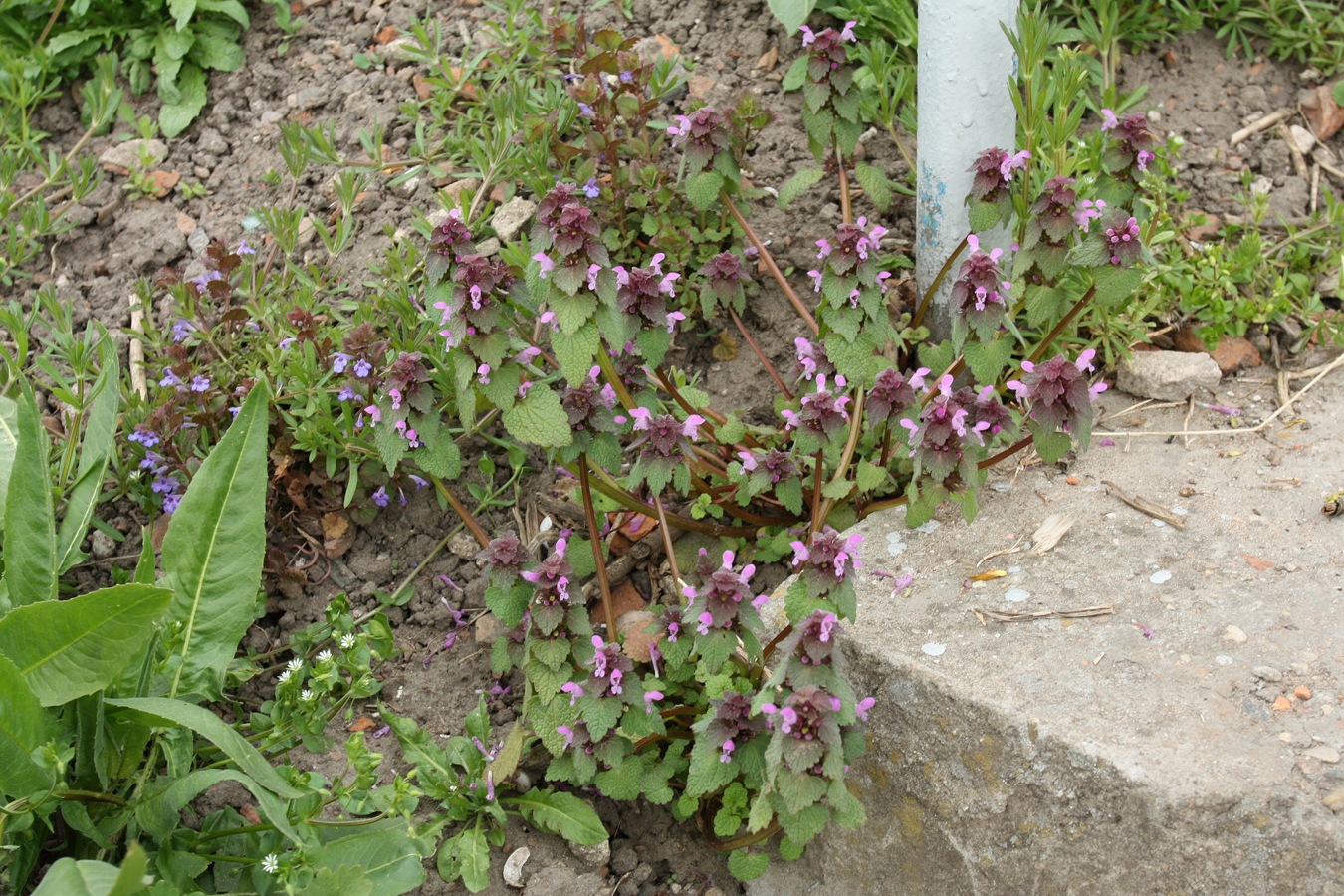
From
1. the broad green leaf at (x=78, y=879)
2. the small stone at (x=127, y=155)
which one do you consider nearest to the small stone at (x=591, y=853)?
the broad green leaf at (x=78, y=879)

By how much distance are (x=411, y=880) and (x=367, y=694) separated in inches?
21.8

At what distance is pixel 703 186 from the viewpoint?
10.3ft

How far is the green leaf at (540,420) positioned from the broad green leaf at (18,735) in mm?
1038

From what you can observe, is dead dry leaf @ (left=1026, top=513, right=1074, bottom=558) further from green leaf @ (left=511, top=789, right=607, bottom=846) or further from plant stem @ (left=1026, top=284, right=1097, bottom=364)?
green leaf @ (left=511, top=789, right=607, bottom=846)

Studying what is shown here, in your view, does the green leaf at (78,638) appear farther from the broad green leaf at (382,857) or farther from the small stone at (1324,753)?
the small stone at (1324,753)

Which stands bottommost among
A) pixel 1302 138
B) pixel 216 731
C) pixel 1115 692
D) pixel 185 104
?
pixel 1115 692

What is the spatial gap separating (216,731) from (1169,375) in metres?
2.50

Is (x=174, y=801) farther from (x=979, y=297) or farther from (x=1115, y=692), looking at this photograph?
(x=979, y=297)

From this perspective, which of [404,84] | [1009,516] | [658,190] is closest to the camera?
[1009,516]

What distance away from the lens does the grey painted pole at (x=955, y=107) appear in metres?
3.04

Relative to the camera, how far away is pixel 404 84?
3.99 meters

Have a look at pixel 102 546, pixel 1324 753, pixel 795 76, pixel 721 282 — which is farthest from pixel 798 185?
pixel 102 546

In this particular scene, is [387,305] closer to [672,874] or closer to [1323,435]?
[672,874]

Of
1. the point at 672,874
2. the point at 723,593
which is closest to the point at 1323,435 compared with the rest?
the point at 723,593
